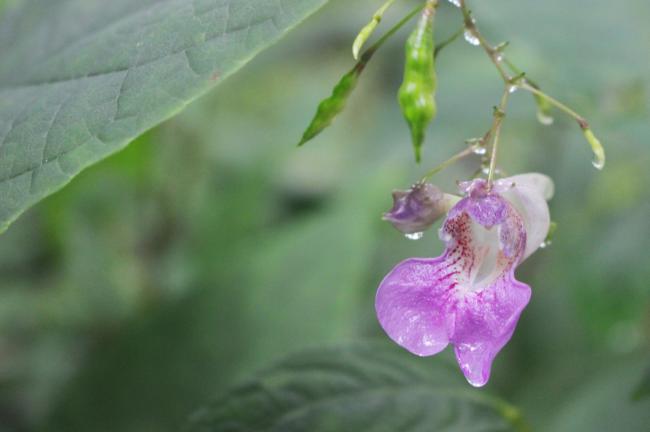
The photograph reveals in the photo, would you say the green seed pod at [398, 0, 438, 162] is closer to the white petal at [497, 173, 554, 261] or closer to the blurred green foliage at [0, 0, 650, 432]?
the white petal at [497, 173, 554, 261]

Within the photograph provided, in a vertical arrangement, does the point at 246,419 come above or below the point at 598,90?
above

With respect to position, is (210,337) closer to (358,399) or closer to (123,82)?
(358,399)

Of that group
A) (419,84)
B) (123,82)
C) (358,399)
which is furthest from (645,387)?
(123,82)

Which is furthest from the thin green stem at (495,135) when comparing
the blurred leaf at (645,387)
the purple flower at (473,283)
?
the blurred leaf at (645,387)

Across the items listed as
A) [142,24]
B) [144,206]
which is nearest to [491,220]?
[142,24]

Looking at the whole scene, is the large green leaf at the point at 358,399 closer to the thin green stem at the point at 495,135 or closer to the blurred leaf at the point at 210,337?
the blurred leaf at the point at 210,337

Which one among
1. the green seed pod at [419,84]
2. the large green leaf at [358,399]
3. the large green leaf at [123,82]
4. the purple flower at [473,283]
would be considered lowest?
the large green leaf at [358,399]

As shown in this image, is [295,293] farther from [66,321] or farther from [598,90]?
[598,90]
